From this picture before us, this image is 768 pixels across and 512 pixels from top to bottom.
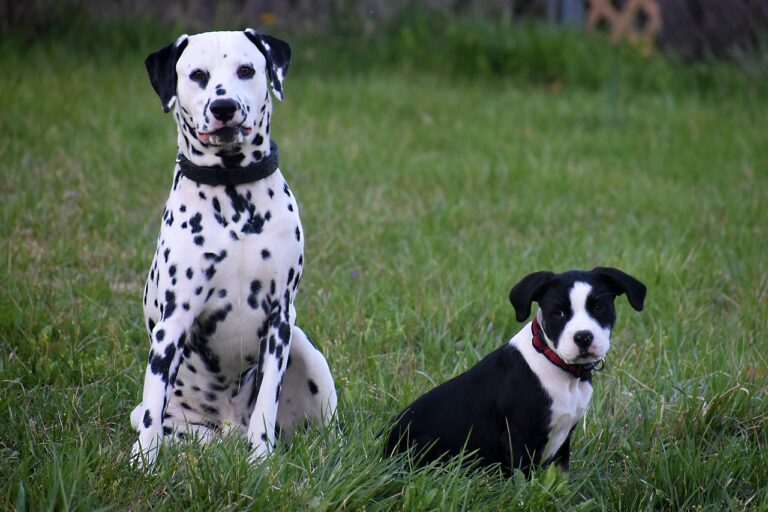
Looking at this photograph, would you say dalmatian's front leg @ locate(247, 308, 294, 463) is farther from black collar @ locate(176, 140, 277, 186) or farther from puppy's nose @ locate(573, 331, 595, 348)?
puppy's nose @ locate(573, 331, 595, 348)

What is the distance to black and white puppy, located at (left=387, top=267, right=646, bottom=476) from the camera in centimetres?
339

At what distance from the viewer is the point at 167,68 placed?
3533mm

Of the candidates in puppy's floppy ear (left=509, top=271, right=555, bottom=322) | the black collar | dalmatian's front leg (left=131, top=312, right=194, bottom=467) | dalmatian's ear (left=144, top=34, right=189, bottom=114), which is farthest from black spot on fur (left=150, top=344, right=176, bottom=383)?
puppy's floppy ear (left=509, top=271, right=555, bottom=322)

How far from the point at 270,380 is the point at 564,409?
103 centimetres

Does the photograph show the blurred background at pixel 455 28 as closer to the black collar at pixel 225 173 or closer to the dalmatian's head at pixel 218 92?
the dalmatian's head at pixel 218 92

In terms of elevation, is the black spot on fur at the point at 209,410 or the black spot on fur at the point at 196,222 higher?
the black spot on fur at the point at 196,222

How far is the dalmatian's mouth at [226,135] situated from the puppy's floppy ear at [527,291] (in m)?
1.09

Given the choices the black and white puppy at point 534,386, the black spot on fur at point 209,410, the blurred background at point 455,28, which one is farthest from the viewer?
the blurred background at point 455,28

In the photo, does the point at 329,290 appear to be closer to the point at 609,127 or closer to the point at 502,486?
the point at 502,486

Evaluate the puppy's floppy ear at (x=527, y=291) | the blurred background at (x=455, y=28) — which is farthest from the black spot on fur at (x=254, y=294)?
the blurred background at (x=455, y=28)

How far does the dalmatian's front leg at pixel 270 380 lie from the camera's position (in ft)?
11.4

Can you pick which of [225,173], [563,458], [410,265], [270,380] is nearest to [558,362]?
[563,458]

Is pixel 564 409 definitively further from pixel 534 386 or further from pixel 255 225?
pixel 255 225

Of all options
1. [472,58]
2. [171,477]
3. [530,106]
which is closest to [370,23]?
[472,58]
